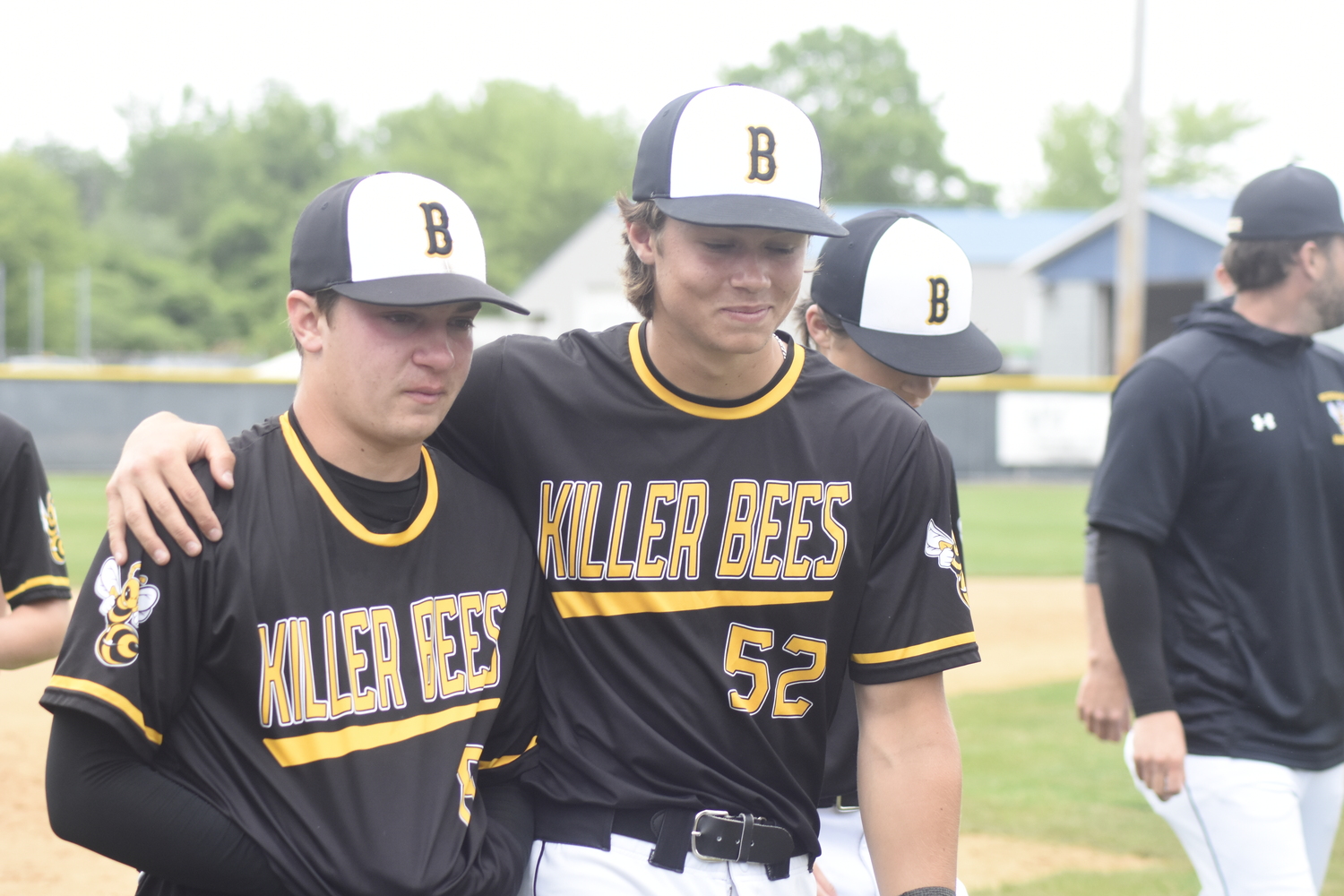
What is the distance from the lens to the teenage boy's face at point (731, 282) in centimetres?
238

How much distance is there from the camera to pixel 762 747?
7.94 feet

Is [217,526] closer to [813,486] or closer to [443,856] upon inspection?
[443,856]

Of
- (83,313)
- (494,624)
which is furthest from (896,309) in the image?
(83,313)

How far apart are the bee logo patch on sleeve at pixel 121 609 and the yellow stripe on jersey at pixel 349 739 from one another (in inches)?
10.7

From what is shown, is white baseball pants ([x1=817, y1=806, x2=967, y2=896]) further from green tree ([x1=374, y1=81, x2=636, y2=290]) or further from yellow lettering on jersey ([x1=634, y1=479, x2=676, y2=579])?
green tree ([x1=374, y1=81, x2=636, y2=290])

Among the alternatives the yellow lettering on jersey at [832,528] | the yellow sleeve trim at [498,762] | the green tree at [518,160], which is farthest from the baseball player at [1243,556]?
the green tree at [518,160]

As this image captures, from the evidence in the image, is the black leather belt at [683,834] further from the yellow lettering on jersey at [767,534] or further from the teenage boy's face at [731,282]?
the teenage boy's face at [731,282]

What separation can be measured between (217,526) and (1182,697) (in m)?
2.79

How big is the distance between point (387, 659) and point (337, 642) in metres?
0.09

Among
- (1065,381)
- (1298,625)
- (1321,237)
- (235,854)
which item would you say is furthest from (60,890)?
(1065,381)

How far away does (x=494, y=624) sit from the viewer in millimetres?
2387

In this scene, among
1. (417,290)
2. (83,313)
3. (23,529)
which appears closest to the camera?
(417,290)

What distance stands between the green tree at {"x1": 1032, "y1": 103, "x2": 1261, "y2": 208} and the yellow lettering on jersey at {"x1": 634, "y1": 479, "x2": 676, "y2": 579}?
7186 centimetres

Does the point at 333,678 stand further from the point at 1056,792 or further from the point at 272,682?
the point at 1056,792
